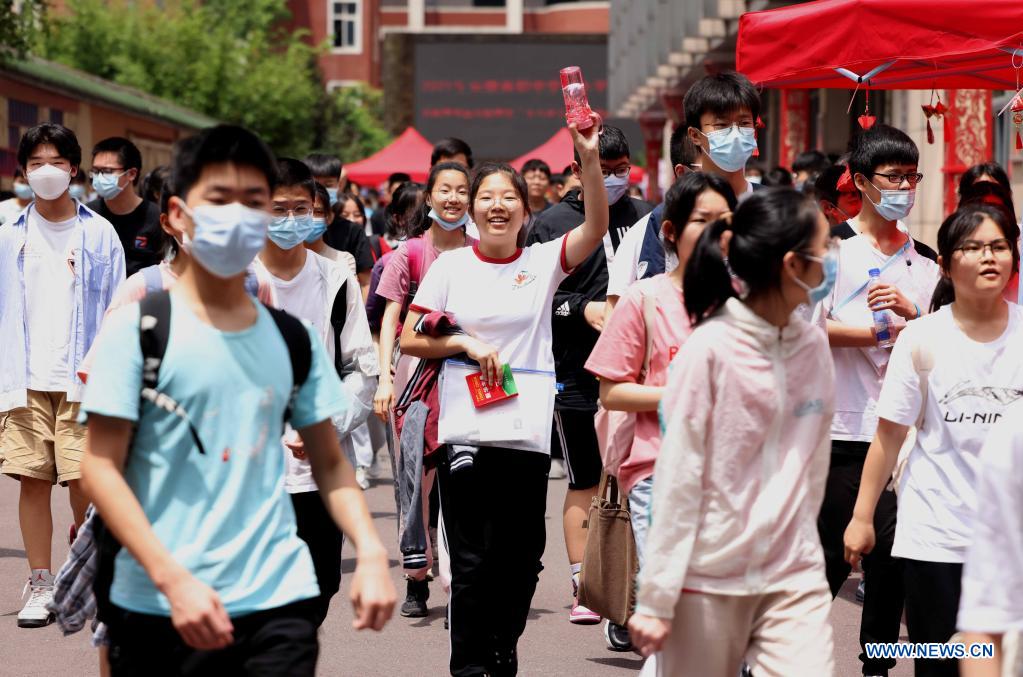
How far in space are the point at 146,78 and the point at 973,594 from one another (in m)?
39.7

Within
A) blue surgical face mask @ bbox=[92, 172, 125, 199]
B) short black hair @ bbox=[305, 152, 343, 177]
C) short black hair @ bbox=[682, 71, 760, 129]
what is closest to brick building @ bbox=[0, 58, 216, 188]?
short black hair @ bbox=[305, 152, 343, 177]

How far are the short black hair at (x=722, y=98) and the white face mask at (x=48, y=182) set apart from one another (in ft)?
10.3

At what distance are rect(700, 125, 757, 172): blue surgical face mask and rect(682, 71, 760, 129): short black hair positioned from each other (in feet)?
0.35

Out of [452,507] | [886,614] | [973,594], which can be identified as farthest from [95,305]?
[973,594]

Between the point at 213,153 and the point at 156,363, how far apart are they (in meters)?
0.50

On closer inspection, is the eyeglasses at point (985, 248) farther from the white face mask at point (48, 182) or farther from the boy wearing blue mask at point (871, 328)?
the white face mask at point (48, 182)

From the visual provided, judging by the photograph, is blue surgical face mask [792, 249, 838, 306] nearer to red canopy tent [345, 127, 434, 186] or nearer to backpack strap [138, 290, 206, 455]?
backpack strap [138, 290, 206, 455]

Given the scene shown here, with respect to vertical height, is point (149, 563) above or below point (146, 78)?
below

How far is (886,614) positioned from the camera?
5.80m

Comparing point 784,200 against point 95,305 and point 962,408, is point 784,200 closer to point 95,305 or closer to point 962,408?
point 962,408

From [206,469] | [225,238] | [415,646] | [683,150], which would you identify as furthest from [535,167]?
[206,469]

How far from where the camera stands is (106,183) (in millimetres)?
8469

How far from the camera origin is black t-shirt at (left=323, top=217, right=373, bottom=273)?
10727 mm

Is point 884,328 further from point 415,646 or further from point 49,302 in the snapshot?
point 49,302
